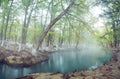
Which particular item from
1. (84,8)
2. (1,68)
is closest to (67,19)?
(84,8)

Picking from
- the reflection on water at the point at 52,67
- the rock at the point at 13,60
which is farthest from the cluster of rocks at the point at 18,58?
the reflection on water at the point at 52,67

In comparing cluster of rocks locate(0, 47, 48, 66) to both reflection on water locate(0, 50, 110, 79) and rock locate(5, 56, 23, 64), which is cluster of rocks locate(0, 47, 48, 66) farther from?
reflection on water locate(0, 50, 110, 79)

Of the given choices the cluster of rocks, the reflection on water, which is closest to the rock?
the cluster of rocks

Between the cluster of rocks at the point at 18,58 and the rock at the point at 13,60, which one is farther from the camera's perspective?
the cluster of rocks at the point at 18,58

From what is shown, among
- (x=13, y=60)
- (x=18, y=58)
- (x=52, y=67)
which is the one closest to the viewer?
(x=13, y=60)

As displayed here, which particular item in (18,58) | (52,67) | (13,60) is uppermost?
(18,58)

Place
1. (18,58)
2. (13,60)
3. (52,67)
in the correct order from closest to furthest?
(13,60) < (18,58) < (52,67)

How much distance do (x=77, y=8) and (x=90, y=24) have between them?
9.19 feet

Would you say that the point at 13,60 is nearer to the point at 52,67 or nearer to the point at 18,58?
the point at 18,58

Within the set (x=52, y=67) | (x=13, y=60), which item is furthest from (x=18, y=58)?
(x=52, y=67)

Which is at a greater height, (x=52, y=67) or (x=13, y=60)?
(x=13, y=60)

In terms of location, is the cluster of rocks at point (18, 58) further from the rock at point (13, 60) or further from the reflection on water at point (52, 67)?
the reflection on water at point (52, 67)

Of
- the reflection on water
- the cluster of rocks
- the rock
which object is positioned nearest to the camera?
the reflection on water

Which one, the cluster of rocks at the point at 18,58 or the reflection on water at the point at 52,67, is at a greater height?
the cluster of rocks at the point at 18,58
